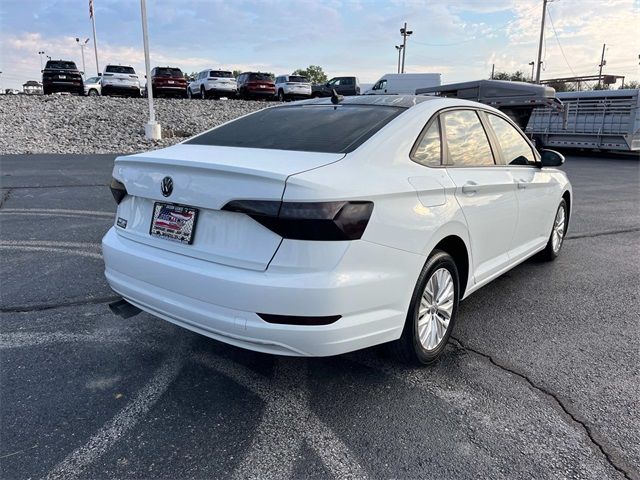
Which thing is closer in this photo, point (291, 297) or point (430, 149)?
point (291, 297)

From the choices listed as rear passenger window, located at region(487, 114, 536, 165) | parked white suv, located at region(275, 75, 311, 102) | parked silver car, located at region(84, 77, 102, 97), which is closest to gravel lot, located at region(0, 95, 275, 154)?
parked white suv, located at region(275, 75, 311, 102)

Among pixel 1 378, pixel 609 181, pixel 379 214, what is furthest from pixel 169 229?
pixel 609 181

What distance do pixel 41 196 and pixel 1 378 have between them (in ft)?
21.5

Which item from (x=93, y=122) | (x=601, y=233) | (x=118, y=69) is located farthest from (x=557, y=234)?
(x=118, y=69)

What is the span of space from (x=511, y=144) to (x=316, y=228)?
2.78 m

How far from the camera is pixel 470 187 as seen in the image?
3391 millimetres

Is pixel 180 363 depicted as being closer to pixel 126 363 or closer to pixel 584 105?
pixel 126 363

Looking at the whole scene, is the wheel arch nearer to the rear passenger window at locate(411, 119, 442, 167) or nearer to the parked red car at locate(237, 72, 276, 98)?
the rear passenger window at locate(411, 119, 442, 167)

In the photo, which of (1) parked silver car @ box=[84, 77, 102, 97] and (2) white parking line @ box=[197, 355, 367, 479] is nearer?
(2) white parking line @ box=[197, 355, 367, 479]

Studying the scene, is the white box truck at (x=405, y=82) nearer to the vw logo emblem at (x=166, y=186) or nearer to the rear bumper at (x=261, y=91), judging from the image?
the rear bumper at (x=261, y=91)

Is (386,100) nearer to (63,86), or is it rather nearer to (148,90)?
(148,90)

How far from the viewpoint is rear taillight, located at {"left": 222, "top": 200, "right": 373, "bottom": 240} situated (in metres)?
2.37

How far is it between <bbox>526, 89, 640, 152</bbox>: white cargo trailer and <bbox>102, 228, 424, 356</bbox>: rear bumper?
1740 cm

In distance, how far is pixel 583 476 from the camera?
228 centimetres
